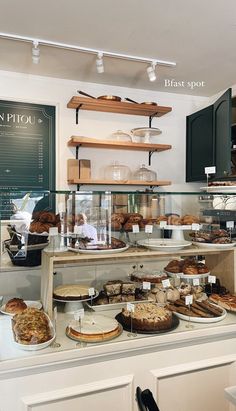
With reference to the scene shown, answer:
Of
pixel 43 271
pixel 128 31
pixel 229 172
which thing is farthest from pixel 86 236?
pixel 229 172

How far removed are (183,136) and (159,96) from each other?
44cm

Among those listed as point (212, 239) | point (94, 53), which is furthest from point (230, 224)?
point (94, 53)

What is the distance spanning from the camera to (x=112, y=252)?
1.43 meters

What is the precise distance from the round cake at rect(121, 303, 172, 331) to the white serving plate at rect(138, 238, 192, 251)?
27 centimetres

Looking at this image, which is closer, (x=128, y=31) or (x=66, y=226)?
(x=66, y=226)

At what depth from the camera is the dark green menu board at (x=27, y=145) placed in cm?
258

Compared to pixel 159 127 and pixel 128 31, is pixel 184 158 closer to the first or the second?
pixel 159 127

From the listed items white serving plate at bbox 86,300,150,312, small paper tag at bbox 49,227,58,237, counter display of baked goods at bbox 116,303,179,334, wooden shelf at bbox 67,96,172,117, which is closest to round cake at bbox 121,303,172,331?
counter display of baked goods at bbox 116,303,179,334

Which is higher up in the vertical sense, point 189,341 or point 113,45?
point 113,45

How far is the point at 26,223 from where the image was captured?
4.68 feet

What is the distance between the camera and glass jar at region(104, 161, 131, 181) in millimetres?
2713

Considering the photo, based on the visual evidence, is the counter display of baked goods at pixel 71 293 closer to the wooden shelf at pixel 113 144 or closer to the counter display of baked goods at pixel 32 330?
the counter display of baked goods at pixel 32 330

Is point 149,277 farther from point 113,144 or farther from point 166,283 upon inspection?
point 113,144

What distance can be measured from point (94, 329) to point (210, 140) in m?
2.00
